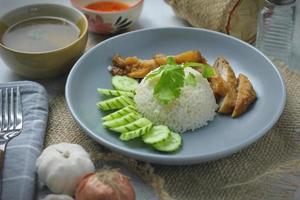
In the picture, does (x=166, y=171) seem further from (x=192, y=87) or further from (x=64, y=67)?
(x=64, y=67)

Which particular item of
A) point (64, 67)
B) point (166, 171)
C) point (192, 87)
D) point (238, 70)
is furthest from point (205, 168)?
point (64, 67)

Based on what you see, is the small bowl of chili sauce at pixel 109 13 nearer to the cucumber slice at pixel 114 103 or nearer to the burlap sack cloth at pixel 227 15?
the burlap sack cloth at pixel 227 15

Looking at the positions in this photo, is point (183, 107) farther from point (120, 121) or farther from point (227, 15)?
point (227, 15)

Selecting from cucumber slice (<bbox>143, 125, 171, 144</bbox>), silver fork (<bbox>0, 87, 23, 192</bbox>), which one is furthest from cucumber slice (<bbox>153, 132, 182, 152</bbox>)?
silver fork (<bbox>0, 87, 23, 192</bbox>)

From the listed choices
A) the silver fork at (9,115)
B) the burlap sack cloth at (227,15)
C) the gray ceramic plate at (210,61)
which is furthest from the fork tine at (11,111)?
the burlap sack cloth at (227,15)

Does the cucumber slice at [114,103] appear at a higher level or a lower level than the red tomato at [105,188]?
lower

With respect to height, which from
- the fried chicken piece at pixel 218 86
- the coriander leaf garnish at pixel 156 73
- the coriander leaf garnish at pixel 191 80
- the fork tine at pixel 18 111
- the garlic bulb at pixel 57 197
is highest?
the coriander leaf garnish at pixel 156 73
